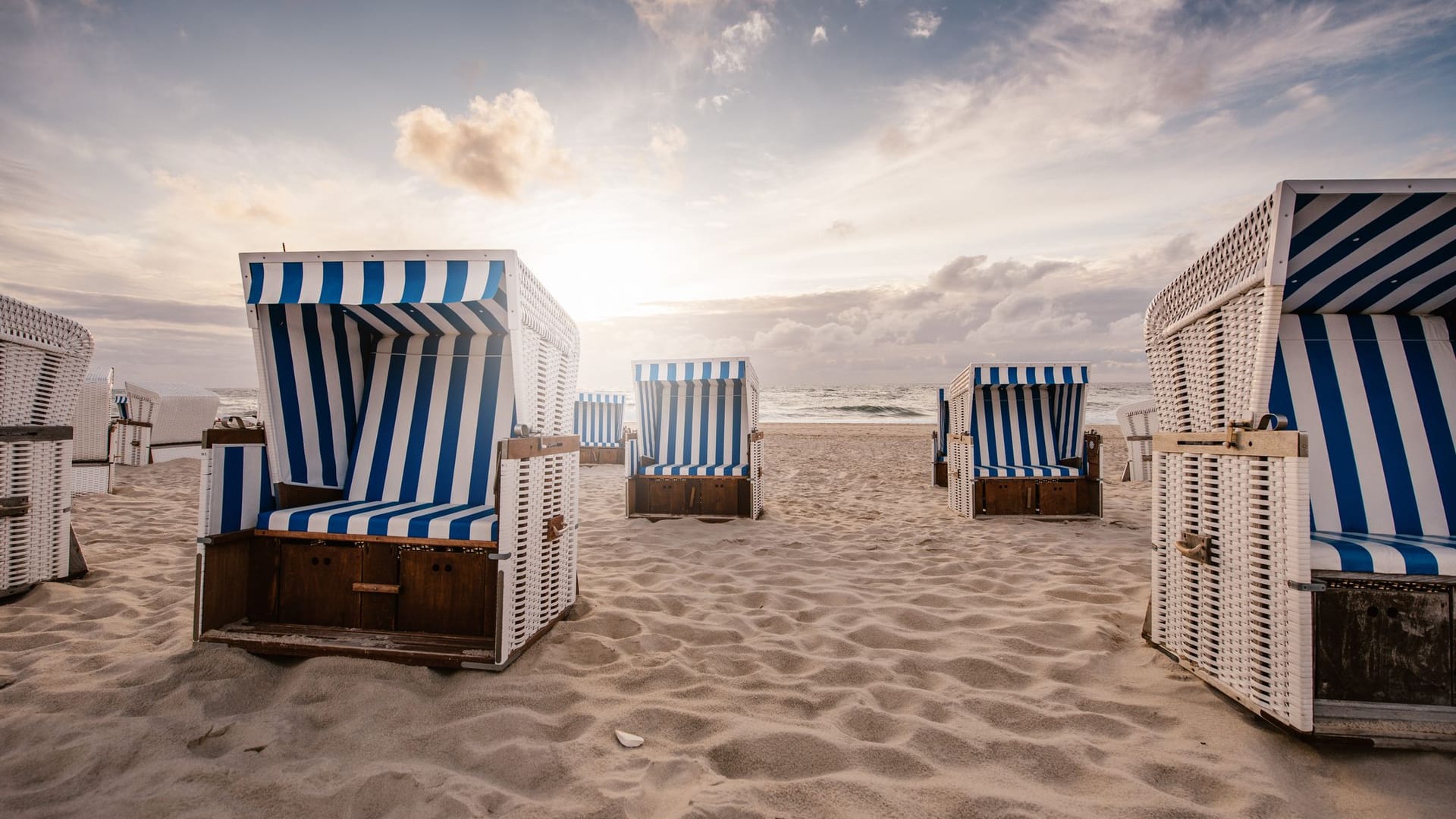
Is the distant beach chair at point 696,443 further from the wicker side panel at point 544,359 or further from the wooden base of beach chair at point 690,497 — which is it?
the wicker side panel at point 544,359

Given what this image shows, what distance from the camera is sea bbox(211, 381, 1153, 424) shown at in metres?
33.3

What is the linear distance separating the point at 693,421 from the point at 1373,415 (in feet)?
19.7

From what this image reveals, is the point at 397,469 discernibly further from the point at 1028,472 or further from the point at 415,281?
the point at 1028,472

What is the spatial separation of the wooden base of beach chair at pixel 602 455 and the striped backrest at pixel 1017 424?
7.55 metres

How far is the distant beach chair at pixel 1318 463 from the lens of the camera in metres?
2.05

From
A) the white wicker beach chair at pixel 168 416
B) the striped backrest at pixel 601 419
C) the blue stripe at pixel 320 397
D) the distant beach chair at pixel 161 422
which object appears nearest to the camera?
the blue stripe at pixel 320 397

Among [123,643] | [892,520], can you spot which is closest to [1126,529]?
[892,520]

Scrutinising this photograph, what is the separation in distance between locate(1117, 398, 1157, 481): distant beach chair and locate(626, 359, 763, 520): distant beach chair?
6748mm

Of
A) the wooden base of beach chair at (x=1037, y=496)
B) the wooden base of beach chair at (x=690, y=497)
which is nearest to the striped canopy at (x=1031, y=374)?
the wooden base of beach chair at (x=1037, y=496)

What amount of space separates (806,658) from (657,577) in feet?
5.41

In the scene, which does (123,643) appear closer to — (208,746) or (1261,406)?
(208,746)

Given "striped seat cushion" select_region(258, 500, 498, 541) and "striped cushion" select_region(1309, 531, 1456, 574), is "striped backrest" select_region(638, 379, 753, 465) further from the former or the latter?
"striped cushion" select_region(1309, 531, 1456, 574)

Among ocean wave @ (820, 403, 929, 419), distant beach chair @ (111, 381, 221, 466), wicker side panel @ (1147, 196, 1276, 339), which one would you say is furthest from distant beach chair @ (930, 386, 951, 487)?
ocean wave @ (820, 403, 929, 419)

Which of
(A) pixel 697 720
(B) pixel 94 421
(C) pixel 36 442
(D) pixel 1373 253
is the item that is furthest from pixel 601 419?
(D) pixel 1373 253
